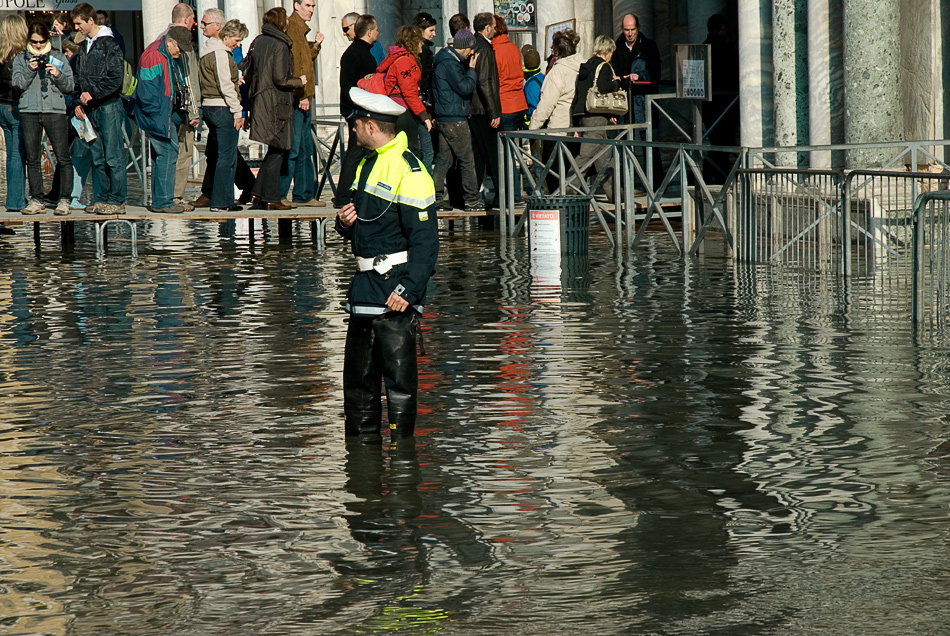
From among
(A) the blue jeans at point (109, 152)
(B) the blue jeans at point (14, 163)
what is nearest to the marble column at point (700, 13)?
(A) the blue jeans at point (109, 152)

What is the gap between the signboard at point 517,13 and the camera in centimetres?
2058

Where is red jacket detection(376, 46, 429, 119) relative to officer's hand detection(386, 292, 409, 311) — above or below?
above

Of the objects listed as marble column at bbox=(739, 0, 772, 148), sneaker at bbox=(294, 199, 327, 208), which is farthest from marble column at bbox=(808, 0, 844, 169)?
sneaker at bbox=(294, 199, 327, 208)

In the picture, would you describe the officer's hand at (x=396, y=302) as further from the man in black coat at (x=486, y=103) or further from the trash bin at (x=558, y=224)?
the man in black coat at (x=486, y=103)

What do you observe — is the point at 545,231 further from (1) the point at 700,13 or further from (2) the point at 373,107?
(2) the point at 373,107

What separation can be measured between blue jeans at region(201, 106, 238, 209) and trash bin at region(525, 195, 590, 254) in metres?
3.41

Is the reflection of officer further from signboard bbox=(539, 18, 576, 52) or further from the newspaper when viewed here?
signboard bbox=(539, 18, 576, 52)

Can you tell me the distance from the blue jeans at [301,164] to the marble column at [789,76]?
4900 millimetres

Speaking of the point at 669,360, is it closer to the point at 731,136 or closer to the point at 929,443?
the point at 929,443

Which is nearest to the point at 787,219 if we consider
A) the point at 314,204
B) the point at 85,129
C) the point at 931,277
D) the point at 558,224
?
the point at 558,224

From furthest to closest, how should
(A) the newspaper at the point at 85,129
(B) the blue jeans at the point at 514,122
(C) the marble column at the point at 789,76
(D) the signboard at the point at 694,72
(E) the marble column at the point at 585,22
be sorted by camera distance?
(E) the marble column at the point at 585,22 → (B) the blue jeans at the point at 514,122 → (D) the signboard at the point at 694,72 → (A) the newspaper at the point at 85,129 → (C) the marble column at the point at 789,76

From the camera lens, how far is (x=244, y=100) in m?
16.8

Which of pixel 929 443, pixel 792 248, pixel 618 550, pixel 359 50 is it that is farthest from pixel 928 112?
pixel 618 550

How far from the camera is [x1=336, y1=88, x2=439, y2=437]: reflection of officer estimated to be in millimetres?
7219
